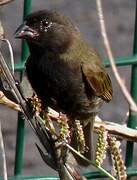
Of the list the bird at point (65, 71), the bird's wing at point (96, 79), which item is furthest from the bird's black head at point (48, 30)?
the bird's wing at point (96, 79)

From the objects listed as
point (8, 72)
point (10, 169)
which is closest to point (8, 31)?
point (10, 169)

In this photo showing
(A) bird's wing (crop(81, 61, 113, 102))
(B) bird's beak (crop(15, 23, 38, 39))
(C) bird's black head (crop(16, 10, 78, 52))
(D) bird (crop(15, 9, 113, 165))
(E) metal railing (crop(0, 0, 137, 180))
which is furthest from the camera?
(E) metal railing (crop(0, 0, 137, 180))

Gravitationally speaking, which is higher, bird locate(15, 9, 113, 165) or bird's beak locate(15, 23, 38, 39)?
bird's beak locate(15, 23, 38, 39)

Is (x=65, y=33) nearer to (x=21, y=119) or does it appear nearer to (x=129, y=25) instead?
(x=21, y=119)

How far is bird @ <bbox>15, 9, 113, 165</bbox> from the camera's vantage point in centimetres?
362

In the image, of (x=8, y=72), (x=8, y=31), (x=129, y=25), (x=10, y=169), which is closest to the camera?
(x=8, y=72)

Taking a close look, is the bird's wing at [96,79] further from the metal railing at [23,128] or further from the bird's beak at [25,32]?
the bird's beak at [25,32]

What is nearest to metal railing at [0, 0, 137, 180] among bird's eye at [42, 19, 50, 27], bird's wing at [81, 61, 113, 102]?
bird's wing at [81, 61, 113, 102]

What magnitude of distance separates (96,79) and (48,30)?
0.29 meters

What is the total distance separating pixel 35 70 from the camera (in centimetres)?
365

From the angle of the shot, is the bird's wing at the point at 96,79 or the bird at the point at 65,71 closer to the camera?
the bird at the point at 65,71

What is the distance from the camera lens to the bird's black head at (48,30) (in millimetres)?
3471

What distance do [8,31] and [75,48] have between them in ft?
11.7

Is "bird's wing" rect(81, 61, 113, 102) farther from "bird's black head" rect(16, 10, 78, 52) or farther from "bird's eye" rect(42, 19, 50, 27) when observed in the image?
"bird's eye" rect(42, 19, 50, 27)
